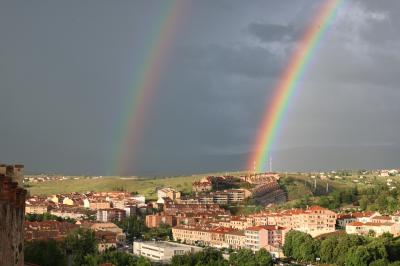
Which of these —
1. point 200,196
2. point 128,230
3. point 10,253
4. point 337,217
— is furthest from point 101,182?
point 10,253

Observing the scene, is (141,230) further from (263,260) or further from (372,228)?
(263,260)

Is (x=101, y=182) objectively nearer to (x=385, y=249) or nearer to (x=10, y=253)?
(x=385, y=249)

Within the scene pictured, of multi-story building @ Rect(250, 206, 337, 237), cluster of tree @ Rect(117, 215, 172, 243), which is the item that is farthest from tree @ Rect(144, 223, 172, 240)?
multi-story building @ Rect(250, 206, 337, 237)

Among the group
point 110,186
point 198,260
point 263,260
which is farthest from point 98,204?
point 198,260

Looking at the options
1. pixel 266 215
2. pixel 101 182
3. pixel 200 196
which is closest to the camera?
pixel 266 215

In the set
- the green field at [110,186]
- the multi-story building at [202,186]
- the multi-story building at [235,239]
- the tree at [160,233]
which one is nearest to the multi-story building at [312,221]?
the multi-story building at [235,239]

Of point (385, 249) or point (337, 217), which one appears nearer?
point (385, 249)
